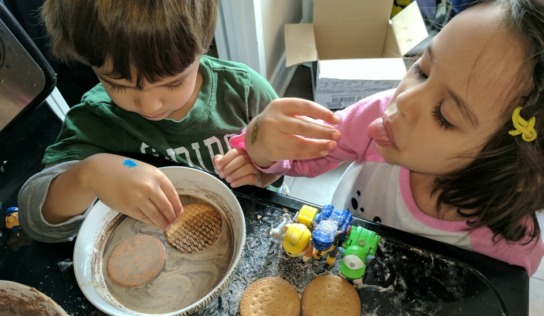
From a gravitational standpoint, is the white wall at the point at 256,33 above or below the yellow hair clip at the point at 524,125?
below

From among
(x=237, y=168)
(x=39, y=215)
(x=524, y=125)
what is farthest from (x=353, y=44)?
(x=39, y=215)

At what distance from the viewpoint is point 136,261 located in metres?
0.59

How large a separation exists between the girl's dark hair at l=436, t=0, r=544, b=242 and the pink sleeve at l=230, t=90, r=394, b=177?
0.57 ft

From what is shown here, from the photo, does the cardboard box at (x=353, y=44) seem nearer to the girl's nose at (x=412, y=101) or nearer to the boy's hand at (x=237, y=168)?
the boy's hand at (x=237, y=168)

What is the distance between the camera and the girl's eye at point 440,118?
0.51 metres

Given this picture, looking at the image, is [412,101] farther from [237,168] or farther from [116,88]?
[116,88]

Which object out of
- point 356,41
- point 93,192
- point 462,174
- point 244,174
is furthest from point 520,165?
point 356,41

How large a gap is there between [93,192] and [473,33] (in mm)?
594

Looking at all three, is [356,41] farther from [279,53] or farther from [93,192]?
[93,192]

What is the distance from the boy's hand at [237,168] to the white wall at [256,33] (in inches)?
28.2

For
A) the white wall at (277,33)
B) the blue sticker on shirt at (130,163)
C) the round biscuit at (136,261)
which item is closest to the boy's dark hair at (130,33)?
the blue sticker on shirt at (130,163)

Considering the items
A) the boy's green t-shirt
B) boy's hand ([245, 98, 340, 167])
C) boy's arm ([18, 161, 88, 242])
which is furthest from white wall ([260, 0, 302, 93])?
boy's arm ([18, 161, 88, 242])

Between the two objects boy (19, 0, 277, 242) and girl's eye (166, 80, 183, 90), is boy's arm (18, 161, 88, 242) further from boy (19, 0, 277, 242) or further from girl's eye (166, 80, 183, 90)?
girl's eye (166, 80, 183, 90)

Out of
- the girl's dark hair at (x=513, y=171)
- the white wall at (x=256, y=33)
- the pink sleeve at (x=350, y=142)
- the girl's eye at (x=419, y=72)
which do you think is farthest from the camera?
the white wall at (x=256, y=33)
